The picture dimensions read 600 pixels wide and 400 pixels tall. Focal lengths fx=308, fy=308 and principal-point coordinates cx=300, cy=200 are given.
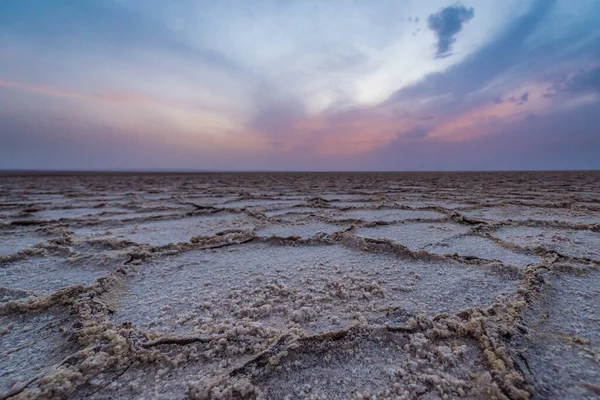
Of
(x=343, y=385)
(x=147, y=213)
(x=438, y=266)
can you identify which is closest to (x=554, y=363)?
(x=343, y=385)

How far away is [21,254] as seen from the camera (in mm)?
1586

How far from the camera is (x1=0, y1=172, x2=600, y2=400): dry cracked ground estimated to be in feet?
2.19

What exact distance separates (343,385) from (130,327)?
621 mm

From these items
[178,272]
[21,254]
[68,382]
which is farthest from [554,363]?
[21,254]

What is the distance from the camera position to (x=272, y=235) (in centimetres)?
196

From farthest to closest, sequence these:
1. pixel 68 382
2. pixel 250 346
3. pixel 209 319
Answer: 1. pixel 209 319
2. pixel 250 346
3. pixel 68 382

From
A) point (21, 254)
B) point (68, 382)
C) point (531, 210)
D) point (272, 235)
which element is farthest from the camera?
point (531, 210)

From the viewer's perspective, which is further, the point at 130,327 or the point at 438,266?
the point at 438,266

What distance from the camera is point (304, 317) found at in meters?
0.93

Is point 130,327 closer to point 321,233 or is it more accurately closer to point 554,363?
point 554,363

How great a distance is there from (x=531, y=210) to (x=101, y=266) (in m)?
3.43

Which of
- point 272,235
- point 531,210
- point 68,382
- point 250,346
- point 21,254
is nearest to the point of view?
point 68,382

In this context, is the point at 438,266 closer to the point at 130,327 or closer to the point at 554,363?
the point at 554,363

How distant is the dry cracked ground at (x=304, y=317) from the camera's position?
2.19 ft
